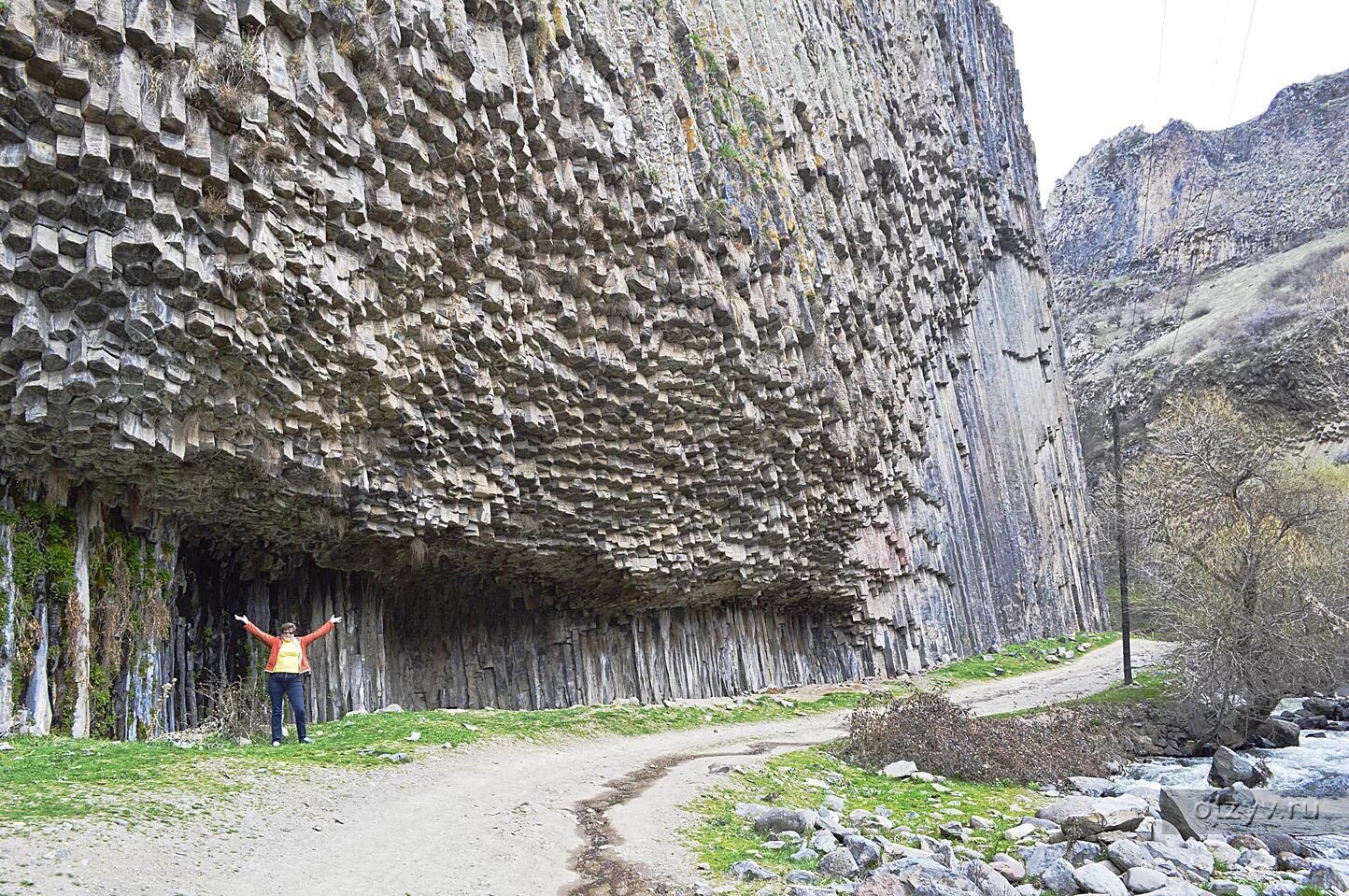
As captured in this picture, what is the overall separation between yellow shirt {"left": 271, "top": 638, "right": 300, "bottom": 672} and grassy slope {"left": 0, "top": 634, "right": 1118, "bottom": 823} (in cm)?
76

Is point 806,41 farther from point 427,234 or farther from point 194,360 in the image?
point 194,360

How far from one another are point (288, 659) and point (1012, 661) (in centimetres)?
1884

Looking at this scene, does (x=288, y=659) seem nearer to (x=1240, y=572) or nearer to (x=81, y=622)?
(x=81, y=622)

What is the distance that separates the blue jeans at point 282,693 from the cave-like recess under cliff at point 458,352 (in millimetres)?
1702

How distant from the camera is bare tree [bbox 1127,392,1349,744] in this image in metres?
15.0

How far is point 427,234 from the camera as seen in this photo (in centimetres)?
1101

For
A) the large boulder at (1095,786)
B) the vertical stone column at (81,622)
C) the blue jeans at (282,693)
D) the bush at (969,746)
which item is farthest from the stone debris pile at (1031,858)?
the vertical stone column at (81,622)

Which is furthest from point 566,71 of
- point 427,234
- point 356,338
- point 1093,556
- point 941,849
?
point 1093,556

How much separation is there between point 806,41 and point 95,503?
15.7 metres

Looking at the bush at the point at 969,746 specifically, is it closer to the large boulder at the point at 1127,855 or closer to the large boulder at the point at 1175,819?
the large boulder at the point at 1175,819

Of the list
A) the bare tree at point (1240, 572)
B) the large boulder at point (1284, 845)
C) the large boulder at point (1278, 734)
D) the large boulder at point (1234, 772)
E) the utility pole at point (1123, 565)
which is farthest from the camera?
the utility pole at point (1123, 565)

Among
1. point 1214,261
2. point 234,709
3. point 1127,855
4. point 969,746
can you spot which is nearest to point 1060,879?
point 1127,855

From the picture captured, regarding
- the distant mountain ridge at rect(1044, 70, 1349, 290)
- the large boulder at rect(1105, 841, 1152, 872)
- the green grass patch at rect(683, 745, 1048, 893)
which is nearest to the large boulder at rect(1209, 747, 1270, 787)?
the green grass patch at rect(683, 745, 1048, 893)

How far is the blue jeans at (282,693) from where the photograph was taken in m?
9.19
